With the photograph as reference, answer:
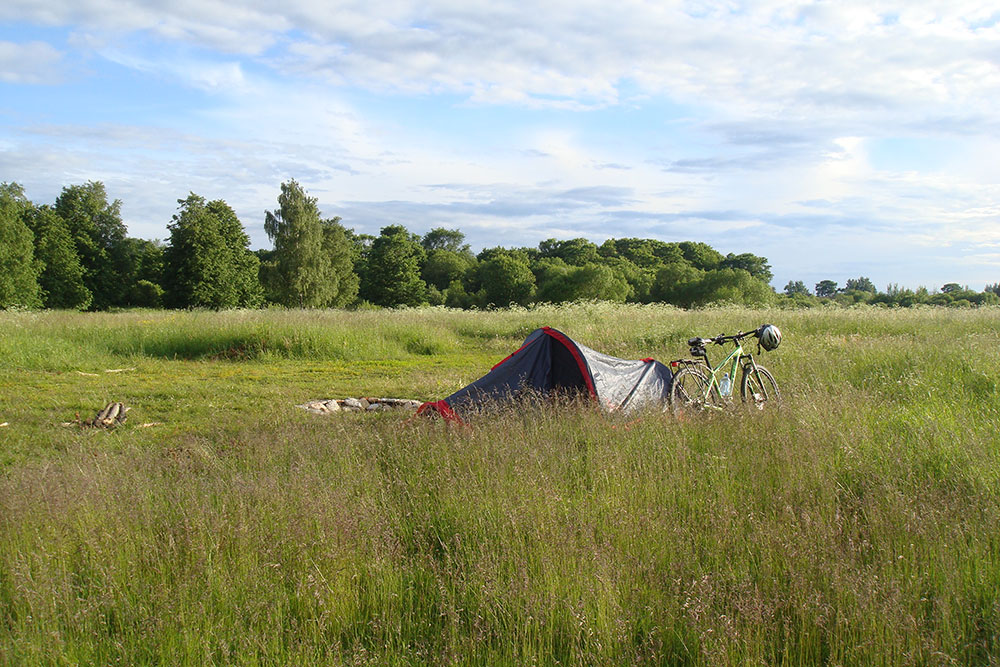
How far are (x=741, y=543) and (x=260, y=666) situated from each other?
8.29 ft

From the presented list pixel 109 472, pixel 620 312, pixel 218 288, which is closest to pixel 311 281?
pixel 218 288

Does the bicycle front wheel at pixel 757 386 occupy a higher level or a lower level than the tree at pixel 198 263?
lower

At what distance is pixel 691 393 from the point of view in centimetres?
748

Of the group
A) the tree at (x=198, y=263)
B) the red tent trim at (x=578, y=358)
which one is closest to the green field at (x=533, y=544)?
the red tent trim at (x=578, y=358)

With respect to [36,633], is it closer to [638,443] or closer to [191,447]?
[191,447]

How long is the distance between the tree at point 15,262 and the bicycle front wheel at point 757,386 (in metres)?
46.2

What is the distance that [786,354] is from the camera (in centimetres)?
1179

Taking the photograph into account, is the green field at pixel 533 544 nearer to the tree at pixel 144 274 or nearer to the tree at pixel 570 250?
the tree at pixel 144 274

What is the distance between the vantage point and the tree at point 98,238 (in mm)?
53594

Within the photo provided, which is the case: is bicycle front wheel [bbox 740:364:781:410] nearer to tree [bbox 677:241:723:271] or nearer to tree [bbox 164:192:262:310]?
tree [bbox 164:192:262:310]

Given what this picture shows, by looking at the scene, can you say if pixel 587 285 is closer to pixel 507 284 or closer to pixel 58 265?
pixel 507 284

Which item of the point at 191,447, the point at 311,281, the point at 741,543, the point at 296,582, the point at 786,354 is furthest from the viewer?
the point at 311,281

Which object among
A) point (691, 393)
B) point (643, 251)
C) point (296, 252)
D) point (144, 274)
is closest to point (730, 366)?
point (691, 393)

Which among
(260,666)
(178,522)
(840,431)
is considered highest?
(840,431)
